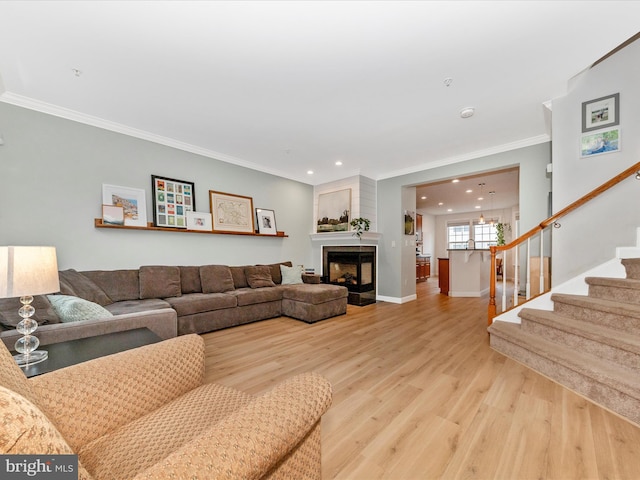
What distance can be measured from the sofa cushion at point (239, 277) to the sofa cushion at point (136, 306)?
3.86 ft

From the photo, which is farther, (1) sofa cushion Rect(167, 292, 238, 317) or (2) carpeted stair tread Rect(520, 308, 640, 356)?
(1) sofa cushion Rect(167, 292, 238, 317)

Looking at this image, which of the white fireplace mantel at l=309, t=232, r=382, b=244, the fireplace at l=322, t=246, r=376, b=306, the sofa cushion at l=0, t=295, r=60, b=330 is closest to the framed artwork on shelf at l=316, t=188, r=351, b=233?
the white fireplace mantel at l=309, t=232, r=382, b=244

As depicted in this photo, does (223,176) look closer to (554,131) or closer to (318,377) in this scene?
(318,377)

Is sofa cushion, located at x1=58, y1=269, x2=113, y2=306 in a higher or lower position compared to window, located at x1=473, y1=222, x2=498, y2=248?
lower

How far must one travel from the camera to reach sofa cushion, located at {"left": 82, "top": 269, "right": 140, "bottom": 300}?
3.12 m

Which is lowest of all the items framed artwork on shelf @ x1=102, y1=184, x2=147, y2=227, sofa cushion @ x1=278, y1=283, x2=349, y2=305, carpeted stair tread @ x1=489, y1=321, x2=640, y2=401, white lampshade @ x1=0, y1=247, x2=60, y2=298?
carpeted stair tread @ x1=489, y1=321, x2=640, y2=401

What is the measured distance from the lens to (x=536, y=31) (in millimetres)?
1976

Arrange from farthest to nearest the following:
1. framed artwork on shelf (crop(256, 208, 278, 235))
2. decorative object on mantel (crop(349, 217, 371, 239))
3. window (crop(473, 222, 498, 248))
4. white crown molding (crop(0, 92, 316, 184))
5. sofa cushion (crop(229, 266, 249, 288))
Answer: window (crop(473, 222, 498, 248)) → decorative object on mantel (crop(349, 217, 371, 239)) → framed artwork on shelf (crop(256, 208, 278, 235)) → sofa cushion (crop(229, 266, 249, 288)) → white crown molding (crop(0, 92, 316, 184))

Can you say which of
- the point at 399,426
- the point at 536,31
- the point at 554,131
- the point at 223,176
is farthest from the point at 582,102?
the point at 223,176

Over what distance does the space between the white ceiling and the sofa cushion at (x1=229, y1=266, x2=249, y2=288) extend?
206 centimetres

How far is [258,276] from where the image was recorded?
448 centimetres

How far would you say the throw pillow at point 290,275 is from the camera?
477cm

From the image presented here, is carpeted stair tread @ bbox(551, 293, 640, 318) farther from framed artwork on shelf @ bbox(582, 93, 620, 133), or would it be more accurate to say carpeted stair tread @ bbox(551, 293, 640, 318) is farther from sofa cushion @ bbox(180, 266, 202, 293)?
sofa cushion @ bbox(180, 266, 202, 293)

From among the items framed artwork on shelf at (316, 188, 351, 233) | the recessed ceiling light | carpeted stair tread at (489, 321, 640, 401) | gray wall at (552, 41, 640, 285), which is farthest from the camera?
framed artwork on shelf at (316, 188, 351, 233)
